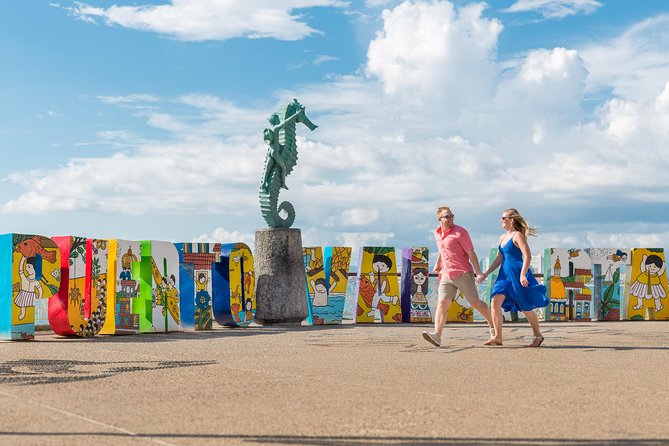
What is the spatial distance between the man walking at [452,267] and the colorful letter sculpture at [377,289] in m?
7.93

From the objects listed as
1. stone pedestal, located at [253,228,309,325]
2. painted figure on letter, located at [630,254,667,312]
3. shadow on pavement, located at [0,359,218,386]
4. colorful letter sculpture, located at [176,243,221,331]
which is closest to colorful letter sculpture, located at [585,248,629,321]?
painted figure on letter, located at [630,254,667,312]

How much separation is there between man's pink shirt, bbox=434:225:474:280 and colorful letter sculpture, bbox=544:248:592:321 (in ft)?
33.1

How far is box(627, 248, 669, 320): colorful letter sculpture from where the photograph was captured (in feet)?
75.1

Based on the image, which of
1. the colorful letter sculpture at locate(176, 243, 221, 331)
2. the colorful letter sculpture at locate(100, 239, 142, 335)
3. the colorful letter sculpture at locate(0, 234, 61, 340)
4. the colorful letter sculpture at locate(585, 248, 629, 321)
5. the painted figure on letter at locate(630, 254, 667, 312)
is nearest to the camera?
the colorful letter sculpture at locate(0, 234, 61, 340)

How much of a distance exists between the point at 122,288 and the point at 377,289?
6.74m

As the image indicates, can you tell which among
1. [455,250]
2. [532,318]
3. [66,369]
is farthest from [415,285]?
[66,369]

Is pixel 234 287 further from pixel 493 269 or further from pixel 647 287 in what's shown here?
pixel 647 287

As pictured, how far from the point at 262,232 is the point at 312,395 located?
12.2 meters

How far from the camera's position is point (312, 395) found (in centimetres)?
770

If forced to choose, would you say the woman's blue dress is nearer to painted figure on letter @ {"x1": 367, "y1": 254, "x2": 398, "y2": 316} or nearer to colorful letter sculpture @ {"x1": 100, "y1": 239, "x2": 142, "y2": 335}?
colorful letter sculpture @ {"x1": 100, "y1": 239, "x2": 142, "y2": 335}

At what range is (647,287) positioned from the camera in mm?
23031

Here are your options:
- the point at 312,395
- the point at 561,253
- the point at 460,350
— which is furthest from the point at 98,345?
the point at 561,253

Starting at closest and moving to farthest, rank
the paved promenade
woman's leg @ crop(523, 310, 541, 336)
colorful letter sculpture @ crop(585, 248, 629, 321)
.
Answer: the paved promenade < woman's leg @ crop(523, 310, 541, 336) < colorful letter sculpture @ crop(585, 248, 629, 321)

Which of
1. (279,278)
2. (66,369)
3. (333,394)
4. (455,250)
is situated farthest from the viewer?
(279,278)
